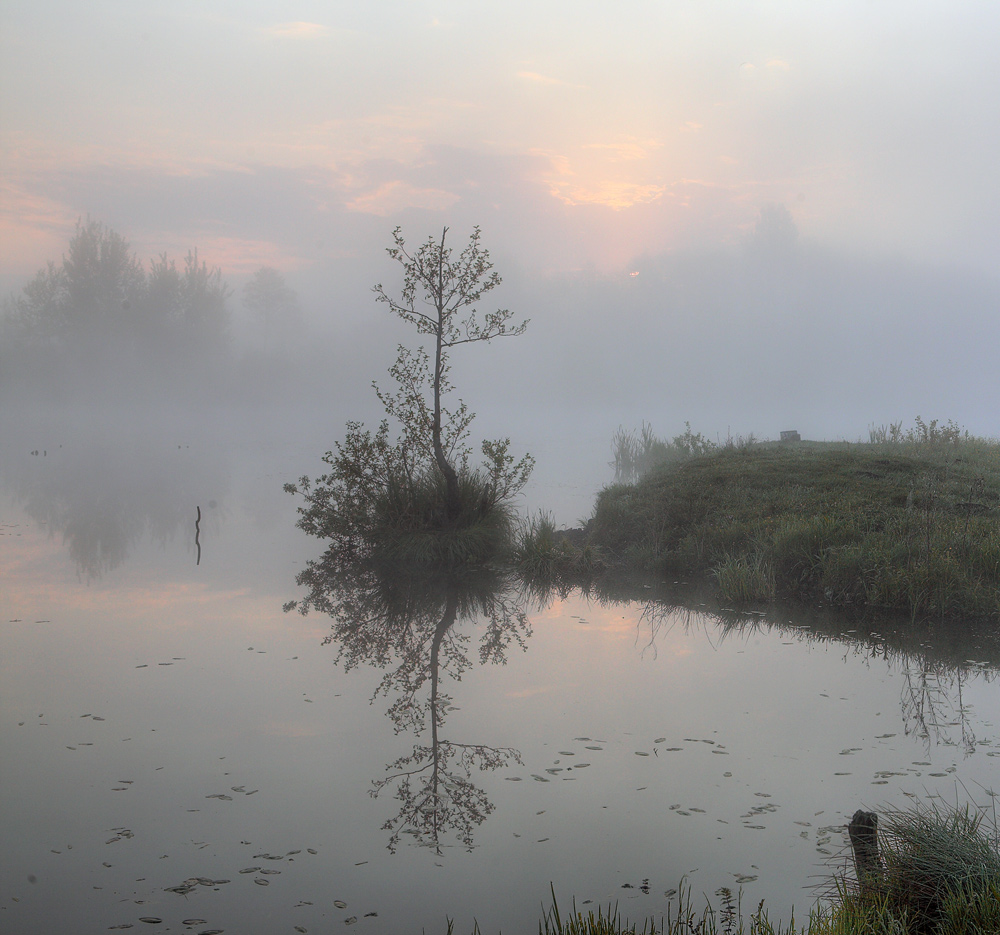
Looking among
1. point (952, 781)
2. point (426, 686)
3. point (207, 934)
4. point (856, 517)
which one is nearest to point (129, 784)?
point (207, 934)

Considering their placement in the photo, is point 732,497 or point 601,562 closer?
point 601,562

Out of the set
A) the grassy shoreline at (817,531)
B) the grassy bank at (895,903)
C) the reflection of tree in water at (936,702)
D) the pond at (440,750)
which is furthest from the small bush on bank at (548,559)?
the grassy bank at (895,903)

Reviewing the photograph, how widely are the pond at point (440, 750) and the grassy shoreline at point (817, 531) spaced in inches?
34.1

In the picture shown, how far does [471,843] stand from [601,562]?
914cm

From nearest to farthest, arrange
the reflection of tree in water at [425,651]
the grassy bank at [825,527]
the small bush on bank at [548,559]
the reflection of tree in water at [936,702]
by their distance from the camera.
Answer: the reflection of tree in water at [425,651] → the reflection of tree in water at [936,702] → the grassy bank at [825,527] → the small bush on bank at [548,559]

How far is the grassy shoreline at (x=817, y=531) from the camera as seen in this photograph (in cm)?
1001

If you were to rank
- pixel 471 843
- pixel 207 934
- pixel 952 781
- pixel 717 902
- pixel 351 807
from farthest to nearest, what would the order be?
pixel 952 781
pixel 351 807
pixel 471 843
pixel 717 902
pixel 207 934

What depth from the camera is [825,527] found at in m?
11.5

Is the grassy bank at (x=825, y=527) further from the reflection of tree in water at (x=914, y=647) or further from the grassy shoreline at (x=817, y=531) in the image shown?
the reflection of tree in water at (x=914, y=647)

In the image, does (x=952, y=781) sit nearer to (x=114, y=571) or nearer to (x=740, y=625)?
(x=740, y=625)

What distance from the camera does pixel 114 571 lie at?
1223 cm

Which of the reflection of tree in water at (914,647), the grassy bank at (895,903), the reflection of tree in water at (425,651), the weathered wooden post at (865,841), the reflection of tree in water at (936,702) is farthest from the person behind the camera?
the reflection of tree in water at (914,647)

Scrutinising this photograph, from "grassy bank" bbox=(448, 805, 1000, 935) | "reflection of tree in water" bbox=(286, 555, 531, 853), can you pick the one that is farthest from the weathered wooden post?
"reflection of tree in water" bbox=(286, 555, 531, 853)

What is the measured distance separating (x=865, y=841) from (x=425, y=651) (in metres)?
5.16
